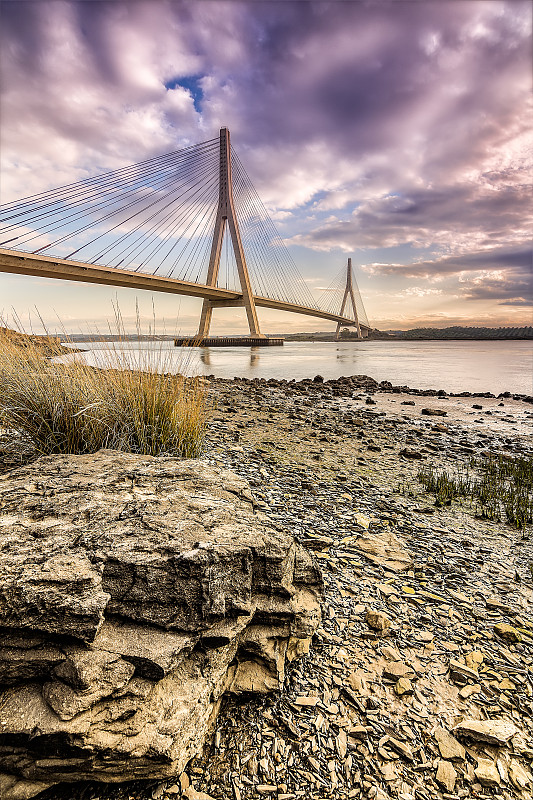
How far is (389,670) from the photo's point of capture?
1612 mm

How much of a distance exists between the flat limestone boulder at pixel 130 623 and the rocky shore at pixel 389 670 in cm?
13

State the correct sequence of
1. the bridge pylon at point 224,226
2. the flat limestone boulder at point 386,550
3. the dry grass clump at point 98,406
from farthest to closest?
the bridge pylon at point 224,226 → the dry grass clump at point 98,406 → the flat limestone boulder at point 386,550

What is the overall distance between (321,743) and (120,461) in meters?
1.89

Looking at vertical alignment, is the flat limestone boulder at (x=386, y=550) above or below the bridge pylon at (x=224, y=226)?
below

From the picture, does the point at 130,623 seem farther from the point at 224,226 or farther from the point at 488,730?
the point at 224,226

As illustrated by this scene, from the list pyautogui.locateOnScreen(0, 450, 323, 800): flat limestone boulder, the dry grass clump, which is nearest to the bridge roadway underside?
the dry grass clump

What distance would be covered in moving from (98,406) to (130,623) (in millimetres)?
2430

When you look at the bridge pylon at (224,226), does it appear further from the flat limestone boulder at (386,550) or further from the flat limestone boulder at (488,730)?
the flat limestone boulder at (488,730)

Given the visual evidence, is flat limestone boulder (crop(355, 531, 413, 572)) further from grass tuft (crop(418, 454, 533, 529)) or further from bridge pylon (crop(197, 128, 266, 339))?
bridge pylon (crop(197, 128, 266, 339))

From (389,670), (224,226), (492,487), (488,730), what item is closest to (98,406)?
(389,670)

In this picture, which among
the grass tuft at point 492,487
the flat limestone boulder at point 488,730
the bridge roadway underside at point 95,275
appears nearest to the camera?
the flat limestone boulder at point 488,730

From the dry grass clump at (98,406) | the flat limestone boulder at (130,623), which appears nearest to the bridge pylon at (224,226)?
the dry grass clump at (98,406)

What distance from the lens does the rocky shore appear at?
4.01 ft

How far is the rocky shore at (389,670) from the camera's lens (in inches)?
48.1
